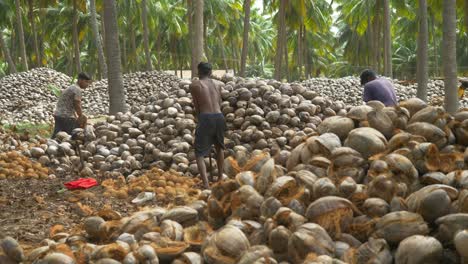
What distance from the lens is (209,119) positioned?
A: 673 cm

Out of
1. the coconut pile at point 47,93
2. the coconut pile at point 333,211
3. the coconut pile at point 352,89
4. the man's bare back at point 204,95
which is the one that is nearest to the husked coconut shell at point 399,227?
the coconut pile at point 333,211

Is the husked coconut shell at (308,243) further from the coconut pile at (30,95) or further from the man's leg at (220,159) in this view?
the coconut pile at (30,95)

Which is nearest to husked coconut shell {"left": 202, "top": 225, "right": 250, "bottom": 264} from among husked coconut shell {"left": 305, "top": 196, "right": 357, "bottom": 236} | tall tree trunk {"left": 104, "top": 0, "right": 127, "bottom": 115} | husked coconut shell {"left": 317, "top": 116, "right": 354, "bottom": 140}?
husked coconut shell {"left": 305, "top": 196, "right": 357, "bottom": 236}

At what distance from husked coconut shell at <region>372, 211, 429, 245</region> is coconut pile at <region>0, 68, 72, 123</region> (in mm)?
15051

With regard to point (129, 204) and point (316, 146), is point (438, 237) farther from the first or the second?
point (129, 204)

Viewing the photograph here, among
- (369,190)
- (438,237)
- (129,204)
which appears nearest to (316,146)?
(369,190)

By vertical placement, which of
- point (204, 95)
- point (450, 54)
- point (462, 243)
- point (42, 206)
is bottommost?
point (42, 206)

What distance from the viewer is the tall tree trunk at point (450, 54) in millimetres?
9133

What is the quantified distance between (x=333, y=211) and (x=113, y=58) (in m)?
9.03

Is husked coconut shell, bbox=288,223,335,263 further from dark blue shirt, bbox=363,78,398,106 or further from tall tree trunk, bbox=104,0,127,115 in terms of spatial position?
tall tree trunk, bbox=104,0,127,115

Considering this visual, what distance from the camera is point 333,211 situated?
9.73ft

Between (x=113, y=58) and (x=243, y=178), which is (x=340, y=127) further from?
(x=113, y=58)

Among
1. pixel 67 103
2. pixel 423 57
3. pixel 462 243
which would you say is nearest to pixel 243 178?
pixel 462 243

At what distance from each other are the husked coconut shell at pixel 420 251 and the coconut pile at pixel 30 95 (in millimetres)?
15253
